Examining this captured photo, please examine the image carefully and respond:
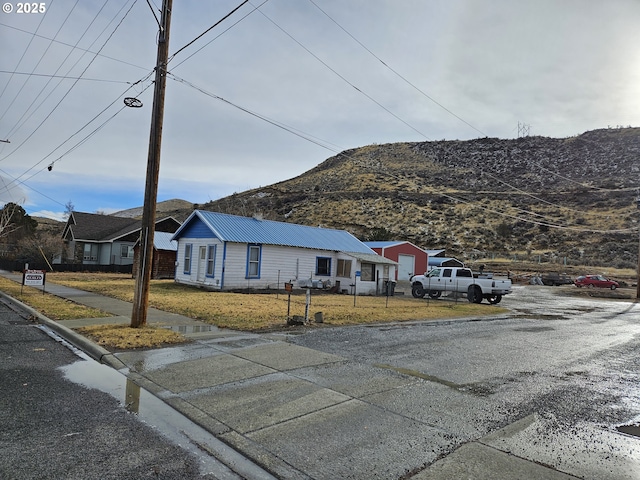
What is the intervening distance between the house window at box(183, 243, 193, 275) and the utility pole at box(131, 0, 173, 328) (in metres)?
15.5

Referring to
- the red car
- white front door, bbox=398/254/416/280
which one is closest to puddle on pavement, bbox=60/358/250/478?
white front door, bbox=398/254/416/280

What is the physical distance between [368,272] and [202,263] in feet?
33.2

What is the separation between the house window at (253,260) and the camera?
939 inches

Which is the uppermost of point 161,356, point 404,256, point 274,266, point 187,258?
point 404,256

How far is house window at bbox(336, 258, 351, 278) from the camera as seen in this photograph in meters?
27.3

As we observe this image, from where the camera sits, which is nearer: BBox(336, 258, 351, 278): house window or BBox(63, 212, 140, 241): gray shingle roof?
BBox(336, 258, 351, 278): house window

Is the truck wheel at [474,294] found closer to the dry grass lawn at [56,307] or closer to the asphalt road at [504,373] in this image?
the asphalt road at [504,373]

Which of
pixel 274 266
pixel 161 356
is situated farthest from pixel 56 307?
pixel 274 266

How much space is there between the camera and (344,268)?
27.7 metres

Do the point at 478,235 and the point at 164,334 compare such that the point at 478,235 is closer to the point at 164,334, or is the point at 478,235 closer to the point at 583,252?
the point at 583,252

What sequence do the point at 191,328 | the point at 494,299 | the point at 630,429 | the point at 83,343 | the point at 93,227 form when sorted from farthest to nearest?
the point at 93,227
the point at 494,299
the point at 191,328
the point at 83,343
the point at 630,429

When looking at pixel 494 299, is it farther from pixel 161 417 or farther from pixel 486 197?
pixel 486 197

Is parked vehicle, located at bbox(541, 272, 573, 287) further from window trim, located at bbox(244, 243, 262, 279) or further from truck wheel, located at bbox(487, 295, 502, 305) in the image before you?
window trim, located at bbox(244, 243, 262, 279)

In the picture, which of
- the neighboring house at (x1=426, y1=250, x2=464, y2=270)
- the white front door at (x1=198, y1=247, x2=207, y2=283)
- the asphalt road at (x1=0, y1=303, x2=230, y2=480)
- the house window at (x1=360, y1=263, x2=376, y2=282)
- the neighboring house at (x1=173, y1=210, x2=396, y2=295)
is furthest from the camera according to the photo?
the neighboring house at (x1=426, y1=250, x2=464, y2=270)
